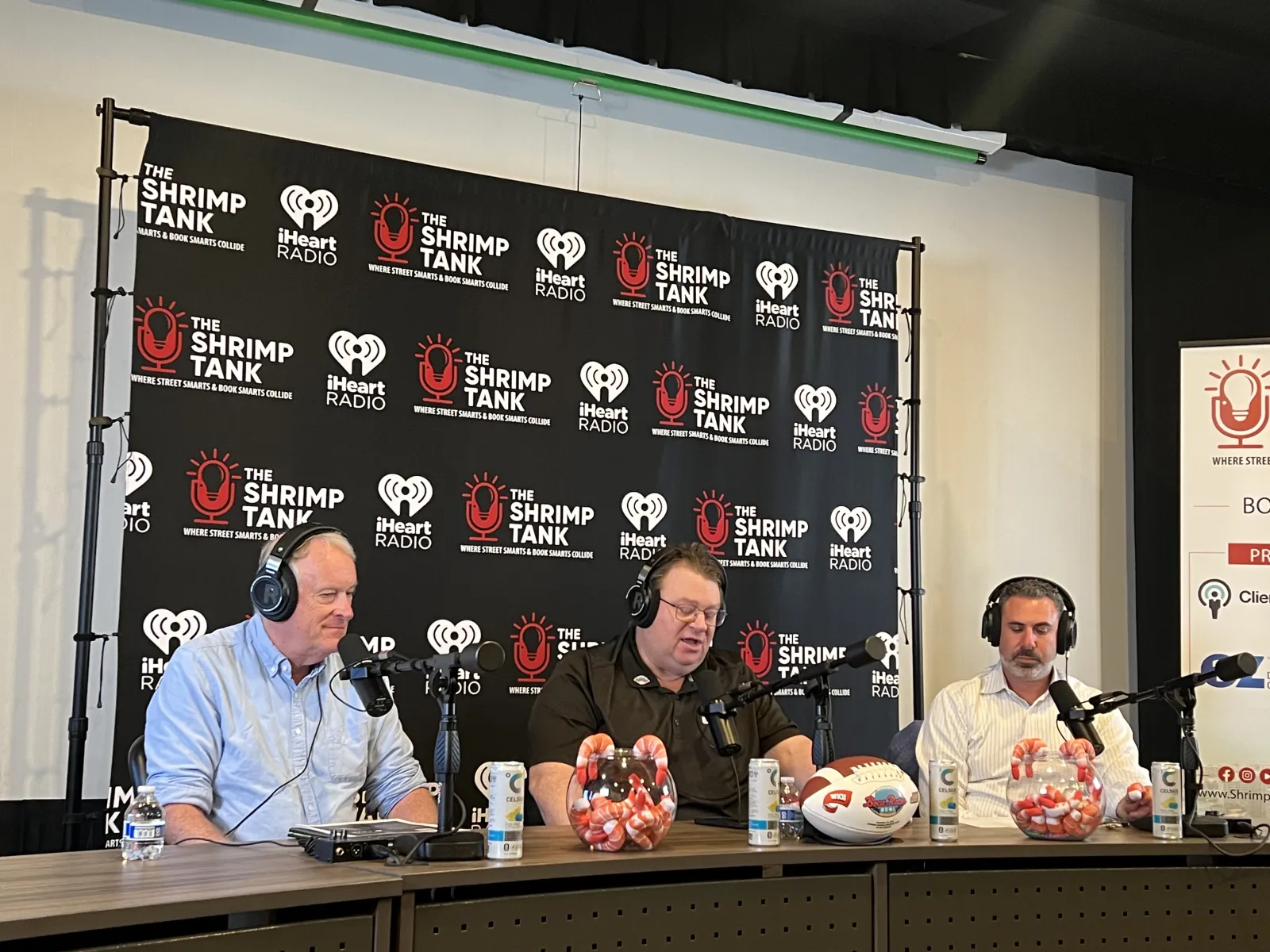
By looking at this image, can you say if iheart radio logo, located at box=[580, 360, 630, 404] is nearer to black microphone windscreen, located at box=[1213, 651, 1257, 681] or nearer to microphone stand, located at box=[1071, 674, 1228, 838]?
microphone stand, located at box=[1071, 674, 1228, 838]

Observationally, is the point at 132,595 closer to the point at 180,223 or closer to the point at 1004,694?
the point at 180,223

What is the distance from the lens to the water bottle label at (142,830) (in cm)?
219

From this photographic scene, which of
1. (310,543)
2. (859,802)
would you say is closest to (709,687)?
(859,802)

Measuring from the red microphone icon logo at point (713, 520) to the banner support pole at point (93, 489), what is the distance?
5.88 feet

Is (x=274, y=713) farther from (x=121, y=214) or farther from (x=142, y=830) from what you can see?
(x=121, y=214)

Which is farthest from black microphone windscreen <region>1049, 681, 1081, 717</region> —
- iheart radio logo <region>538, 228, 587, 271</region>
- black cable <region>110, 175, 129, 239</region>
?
black cable <region>110, 175, 129, 239</region>

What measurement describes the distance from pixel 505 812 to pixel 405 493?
177 cm

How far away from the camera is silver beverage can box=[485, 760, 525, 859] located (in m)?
2.18

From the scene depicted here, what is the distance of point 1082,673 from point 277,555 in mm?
3365

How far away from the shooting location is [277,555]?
286cm

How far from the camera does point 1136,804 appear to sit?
9.61 feet

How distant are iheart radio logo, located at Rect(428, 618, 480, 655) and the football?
5.14 feet

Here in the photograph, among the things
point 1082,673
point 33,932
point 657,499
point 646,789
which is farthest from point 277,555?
point 1082,673

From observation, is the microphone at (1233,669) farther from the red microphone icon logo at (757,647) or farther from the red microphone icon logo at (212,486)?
the red microphone icon logo at (212,486)
